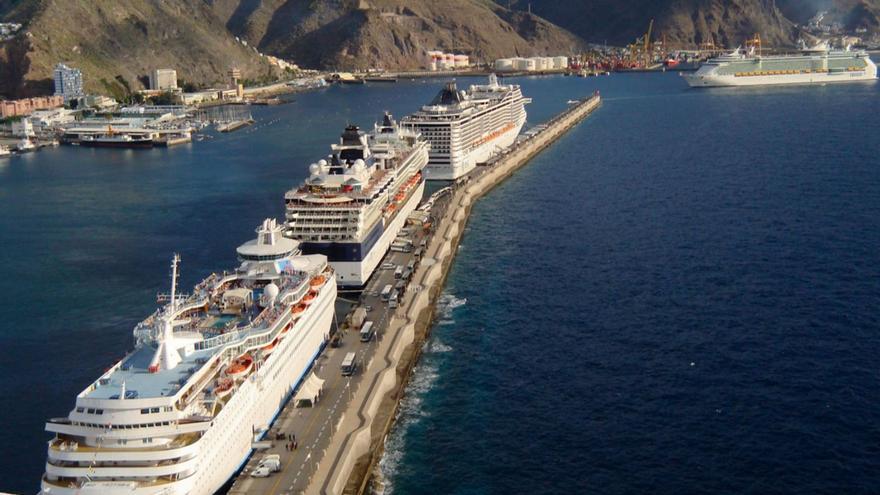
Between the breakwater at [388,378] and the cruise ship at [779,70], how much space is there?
109226mm

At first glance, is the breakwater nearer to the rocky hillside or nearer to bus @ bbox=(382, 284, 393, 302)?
bus @ bbox=(382, 284, 393, 302)

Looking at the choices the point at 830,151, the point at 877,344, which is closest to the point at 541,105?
the point at 830,151

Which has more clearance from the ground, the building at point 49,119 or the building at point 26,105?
the building at point 26,105

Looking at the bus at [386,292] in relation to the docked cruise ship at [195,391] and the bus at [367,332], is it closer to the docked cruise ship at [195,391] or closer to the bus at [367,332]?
the bus at [367,332]

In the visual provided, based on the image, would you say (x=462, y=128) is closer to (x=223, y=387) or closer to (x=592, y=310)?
(x=592, y=310)

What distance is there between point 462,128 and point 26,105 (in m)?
82.9

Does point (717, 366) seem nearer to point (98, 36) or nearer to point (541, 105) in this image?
point (541, 105)

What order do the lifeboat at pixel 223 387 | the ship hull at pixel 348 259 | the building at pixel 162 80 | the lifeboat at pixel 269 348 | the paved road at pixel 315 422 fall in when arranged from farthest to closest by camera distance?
the building at pixel 162 80
the ship hull at pixel 348 259
the lifeboat at pixel 269 348
the lifeboat at pixel 223 387
the paved road at pixel 315 422

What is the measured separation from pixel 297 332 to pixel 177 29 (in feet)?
542

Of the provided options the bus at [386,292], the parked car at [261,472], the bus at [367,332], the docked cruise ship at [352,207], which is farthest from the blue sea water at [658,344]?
the docked cruise ship at [352,207]

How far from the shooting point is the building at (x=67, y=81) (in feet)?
482

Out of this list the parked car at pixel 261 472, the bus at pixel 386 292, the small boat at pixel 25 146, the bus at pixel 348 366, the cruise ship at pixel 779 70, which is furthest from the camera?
the cruise ship at pixel 779 70

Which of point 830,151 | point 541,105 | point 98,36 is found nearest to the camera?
point 830,151

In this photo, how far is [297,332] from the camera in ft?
126
